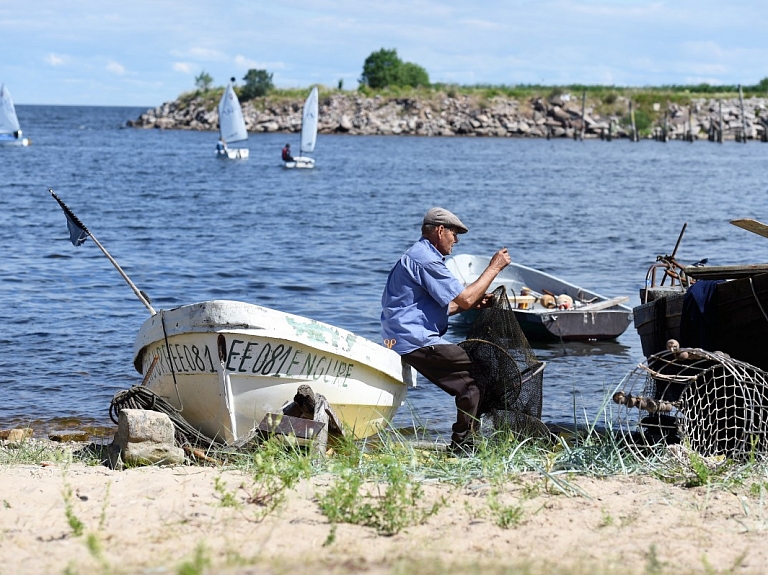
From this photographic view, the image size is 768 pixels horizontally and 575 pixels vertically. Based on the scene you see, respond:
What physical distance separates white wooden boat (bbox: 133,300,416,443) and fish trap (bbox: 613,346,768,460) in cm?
199

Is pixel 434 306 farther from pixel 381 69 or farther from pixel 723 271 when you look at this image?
pixel 381 69

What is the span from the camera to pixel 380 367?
24.9 ft

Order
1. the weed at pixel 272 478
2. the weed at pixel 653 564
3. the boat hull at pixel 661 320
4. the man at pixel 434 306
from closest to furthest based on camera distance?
the weed at pixel 653 564, the weed at pixel 272 478, the man at pixel 434 306, the boat hull at pixel 661 320

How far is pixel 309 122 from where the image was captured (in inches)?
2058

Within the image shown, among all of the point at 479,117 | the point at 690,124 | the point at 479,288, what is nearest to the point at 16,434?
the point at 479,288

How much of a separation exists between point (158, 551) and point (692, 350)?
11.6ft

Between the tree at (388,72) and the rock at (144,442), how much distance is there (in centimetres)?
10880

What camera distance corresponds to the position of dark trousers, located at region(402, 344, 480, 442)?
7.21 metres

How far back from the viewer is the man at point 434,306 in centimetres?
710

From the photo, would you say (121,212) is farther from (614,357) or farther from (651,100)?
(651,100)

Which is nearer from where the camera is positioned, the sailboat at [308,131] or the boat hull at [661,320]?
the boat hull at [661,320]

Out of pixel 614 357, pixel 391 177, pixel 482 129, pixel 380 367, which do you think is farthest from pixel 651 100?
pixel 380 367

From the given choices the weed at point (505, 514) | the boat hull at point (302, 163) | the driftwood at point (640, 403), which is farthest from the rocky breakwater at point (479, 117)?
the weed at point (505, 514)

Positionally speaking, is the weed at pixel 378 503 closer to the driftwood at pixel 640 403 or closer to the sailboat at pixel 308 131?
the driftwood at pixel 640 403
